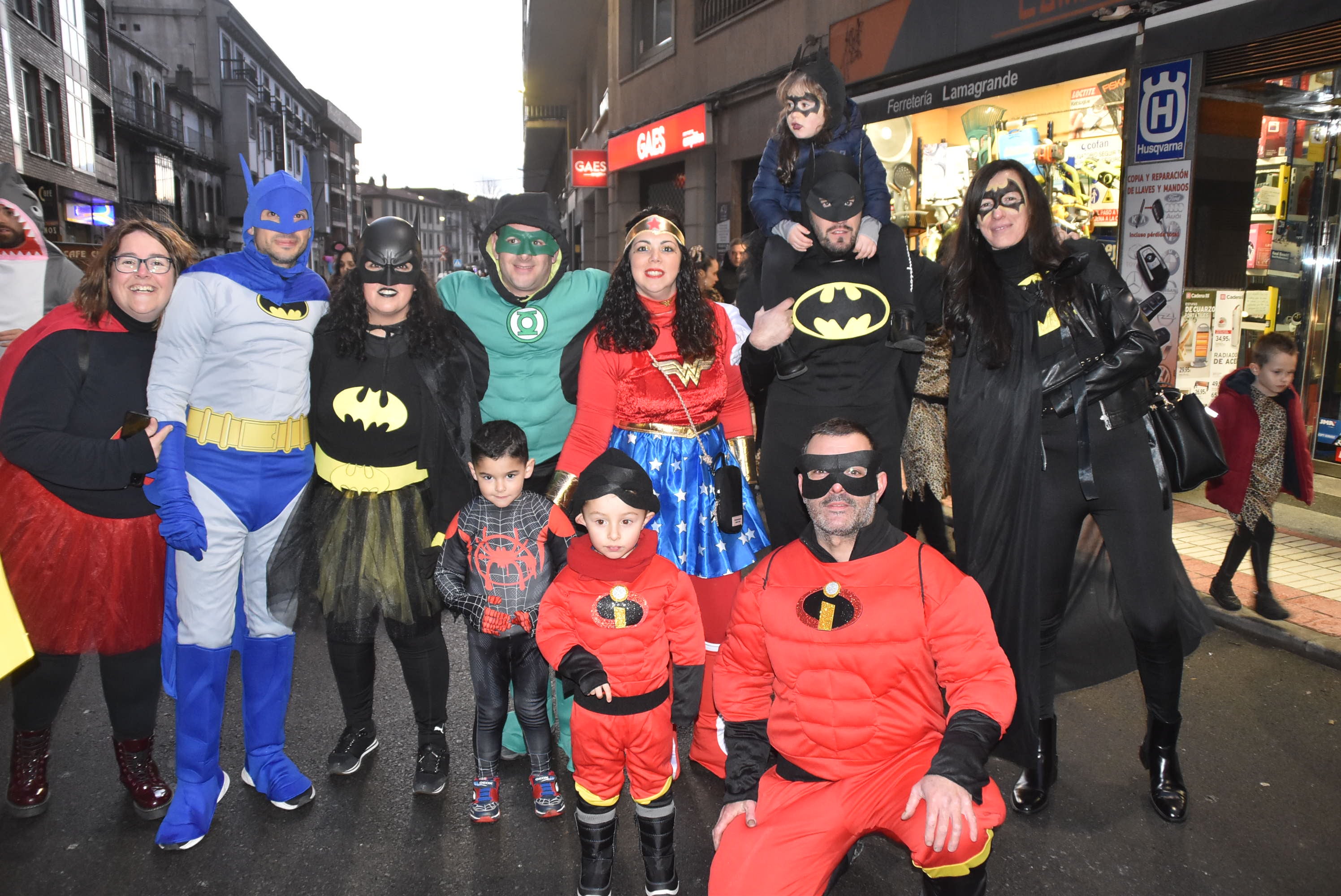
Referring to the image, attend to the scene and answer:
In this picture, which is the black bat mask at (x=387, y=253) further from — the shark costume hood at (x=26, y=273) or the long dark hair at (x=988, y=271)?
the shark costume hood at (x=26, y=273)

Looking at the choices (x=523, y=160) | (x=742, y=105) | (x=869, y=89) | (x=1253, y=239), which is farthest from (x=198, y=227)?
(x=1253, y=239)

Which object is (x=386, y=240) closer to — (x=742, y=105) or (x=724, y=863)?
(x=724, y=863)

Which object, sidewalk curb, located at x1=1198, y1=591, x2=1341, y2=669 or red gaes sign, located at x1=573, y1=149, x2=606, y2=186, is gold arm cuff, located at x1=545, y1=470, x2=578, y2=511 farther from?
red gaes sign, located at x1=573, y1=149, x2=606, y2=186

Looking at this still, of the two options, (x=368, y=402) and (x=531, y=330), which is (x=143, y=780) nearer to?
(x=368, y=402)

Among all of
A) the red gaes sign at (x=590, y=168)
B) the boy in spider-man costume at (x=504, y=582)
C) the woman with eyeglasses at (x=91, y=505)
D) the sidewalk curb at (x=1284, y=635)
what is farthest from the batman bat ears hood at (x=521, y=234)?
the red gaes sign at (x=590, y=168)

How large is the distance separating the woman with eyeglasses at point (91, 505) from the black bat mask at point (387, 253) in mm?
731

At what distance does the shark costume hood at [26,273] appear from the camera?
4.39 metres

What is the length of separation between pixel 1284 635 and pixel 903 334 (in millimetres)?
3190

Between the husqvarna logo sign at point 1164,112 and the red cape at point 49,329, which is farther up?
the husqvarna logo sign at point 1164,112

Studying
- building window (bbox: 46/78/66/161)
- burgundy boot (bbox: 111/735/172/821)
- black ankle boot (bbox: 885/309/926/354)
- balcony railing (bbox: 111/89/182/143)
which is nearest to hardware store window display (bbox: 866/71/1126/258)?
black ankle boot (bbox: 885/309/926/354)

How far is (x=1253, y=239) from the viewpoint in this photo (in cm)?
759

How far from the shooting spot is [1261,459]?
5219mm

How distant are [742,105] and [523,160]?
159 ft

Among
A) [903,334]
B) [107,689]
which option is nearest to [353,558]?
[107,689]
